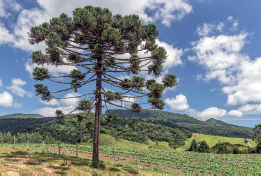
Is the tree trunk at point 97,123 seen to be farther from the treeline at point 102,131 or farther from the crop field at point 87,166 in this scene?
the treeline at point 102,131

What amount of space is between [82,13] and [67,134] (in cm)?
9742

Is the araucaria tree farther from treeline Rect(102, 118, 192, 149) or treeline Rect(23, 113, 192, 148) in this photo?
treeline Rect(102, 118, 192, 149)

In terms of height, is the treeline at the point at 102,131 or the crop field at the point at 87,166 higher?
the crop field at the point at 87,166

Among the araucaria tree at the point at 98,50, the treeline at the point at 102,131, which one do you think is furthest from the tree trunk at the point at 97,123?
the treeline at the point at 102,131

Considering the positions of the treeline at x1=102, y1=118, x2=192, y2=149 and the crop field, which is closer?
the crop field

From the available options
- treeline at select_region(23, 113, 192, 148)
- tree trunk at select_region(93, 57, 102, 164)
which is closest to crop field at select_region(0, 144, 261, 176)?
tree trunk at select_region(93, 57, 102, 164)

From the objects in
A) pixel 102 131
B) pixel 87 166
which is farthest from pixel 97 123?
pixel 102 131

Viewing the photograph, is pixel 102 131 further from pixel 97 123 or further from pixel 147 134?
pixel 97 123

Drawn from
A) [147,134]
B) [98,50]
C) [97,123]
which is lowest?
[147,134]

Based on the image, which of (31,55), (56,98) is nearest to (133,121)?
(56,98)

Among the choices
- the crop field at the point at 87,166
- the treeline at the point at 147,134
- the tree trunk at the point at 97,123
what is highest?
the tree trunk at the point at 97,123

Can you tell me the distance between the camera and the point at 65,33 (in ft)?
46.3

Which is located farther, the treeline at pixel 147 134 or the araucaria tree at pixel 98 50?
the treeline at pixel 147 134

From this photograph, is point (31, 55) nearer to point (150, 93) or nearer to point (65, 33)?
point (65, 33)
